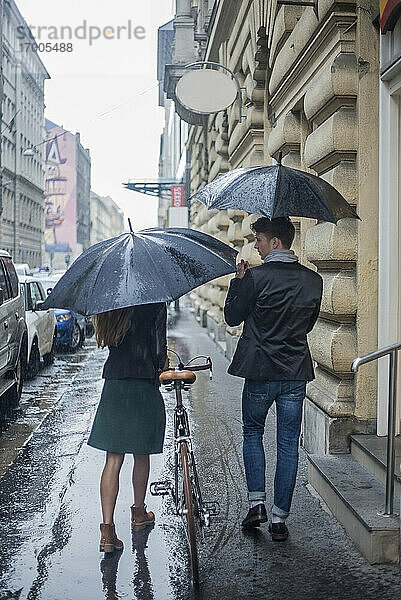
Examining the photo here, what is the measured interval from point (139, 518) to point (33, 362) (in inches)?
370

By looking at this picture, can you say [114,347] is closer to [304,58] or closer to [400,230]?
[400,230]

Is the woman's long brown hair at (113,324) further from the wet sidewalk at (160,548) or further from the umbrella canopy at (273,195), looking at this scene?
the wet sidewalk at (160,548)

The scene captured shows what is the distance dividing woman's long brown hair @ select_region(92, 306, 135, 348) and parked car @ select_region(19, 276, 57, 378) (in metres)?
8.92

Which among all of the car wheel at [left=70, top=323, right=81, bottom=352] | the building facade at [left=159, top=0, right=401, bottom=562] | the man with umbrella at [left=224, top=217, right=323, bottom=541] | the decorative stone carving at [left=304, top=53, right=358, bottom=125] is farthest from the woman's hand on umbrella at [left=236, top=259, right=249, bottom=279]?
the car wheel at [left=70, top=323, right=81, bottom=352]

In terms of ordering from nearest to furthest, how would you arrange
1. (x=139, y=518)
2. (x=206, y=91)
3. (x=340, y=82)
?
(x=139, y=518) < (x=340, y=82) < (x=206, y=91)

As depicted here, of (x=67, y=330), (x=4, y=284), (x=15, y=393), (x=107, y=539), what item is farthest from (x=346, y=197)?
(x=67, y=330)

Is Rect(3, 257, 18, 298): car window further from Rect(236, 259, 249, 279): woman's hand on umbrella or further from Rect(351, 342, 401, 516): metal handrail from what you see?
Rect(351, 342, 401, 516): metal handrail

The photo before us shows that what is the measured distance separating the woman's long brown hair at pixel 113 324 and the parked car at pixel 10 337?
198 inches

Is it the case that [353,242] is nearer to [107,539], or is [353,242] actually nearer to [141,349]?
[141,349]

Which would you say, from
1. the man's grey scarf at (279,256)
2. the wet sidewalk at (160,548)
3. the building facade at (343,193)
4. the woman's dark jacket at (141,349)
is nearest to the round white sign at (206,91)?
the building facade at (343,193)

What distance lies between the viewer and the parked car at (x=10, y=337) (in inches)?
418

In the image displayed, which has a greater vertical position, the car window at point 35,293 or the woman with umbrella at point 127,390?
the car window at point 35,293

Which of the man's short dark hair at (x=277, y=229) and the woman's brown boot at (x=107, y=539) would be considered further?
the man's short dark hair at (x=277, y=229)

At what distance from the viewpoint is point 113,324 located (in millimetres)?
5508
